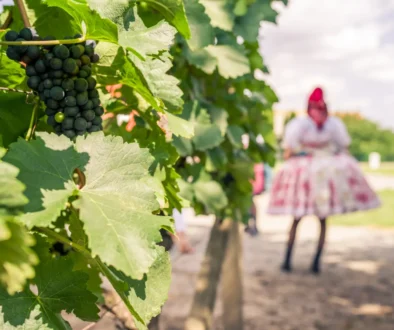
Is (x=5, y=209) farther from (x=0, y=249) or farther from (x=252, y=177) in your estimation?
(x=252, y=177)

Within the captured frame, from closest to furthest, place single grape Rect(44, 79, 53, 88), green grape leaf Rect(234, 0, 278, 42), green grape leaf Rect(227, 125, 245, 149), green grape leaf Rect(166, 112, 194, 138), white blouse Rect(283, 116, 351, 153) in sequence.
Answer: single grape Rect(44, 79, 53, 88) < green grape leaf Rect(166, 112, 194, 138) < green grape leaf Rect(234, 0, 278, 42) < green grape leaf Rect(227, 125, 245, 149) < white blouse Rect(283, 116, 351, 153)

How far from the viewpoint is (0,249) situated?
1.98ft

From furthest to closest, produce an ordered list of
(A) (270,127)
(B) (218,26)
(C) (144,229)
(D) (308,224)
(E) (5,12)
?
(D) (308,224), (A) (270,127), (B) (218,26), (E) (5,12), (C) (144,229)

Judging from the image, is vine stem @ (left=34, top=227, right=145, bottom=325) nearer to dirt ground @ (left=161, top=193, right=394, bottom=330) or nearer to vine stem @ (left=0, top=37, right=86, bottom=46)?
vine stem @ (left=0, top=37, right=86, bottom=46)

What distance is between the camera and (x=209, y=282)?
3.35 metres

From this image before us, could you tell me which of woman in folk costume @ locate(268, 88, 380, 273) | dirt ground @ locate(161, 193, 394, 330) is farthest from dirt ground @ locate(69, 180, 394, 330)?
woman in folk costume @ locate(268, 88, 380, 273)

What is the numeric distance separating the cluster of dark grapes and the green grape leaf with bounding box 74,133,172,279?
128mm

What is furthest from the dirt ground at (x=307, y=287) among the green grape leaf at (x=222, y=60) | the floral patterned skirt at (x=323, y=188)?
the green grape leaf at (x=222, y=60)

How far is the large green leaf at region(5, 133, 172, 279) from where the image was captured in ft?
2.32

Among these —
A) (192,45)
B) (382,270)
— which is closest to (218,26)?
(192,45)

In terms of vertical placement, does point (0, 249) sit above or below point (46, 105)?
below

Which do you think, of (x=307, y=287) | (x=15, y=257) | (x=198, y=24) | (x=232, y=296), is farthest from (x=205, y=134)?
(x=307, y=287)

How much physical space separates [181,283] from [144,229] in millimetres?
5390

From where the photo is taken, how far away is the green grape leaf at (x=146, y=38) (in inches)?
33.1
